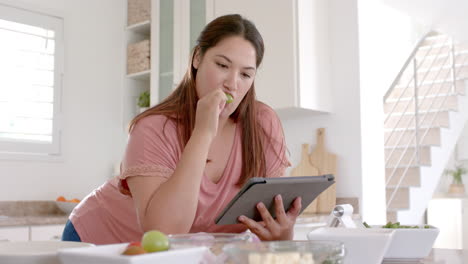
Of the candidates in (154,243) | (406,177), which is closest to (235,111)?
(154,243)

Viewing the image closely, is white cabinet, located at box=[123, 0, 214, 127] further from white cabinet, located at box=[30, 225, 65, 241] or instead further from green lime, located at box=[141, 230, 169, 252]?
green lime, located at box=[141, 230, 169, 252]

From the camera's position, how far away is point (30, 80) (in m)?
3.96

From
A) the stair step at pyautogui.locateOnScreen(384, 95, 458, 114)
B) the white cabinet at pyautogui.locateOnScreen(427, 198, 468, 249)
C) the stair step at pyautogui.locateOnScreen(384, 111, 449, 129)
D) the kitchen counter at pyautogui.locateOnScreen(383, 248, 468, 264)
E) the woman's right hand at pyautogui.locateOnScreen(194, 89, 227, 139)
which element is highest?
the stair step at pyautogui.locateOnScreen(384, 95, 458, 114)

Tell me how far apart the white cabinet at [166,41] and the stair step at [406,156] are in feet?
7.20

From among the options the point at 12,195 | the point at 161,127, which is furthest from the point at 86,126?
the point at 161,127

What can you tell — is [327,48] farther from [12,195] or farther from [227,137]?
[12,195]

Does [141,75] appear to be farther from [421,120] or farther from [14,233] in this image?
[421,120]

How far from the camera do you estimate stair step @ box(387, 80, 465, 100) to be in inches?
218

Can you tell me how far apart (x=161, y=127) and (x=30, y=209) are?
271 centimetres

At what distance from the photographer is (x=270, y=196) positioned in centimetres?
122

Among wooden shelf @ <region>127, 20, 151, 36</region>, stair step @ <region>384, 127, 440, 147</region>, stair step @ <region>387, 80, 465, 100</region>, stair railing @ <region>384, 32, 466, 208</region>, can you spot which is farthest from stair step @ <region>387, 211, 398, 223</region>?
wooden shelf @ <region>127, 20, 151, 36</region>

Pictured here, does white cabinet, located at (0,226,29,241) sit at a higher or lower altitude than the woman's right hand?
lower

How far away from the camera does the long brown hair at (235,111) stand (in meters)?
1.56

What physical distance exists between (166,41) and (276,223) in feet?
10.2
